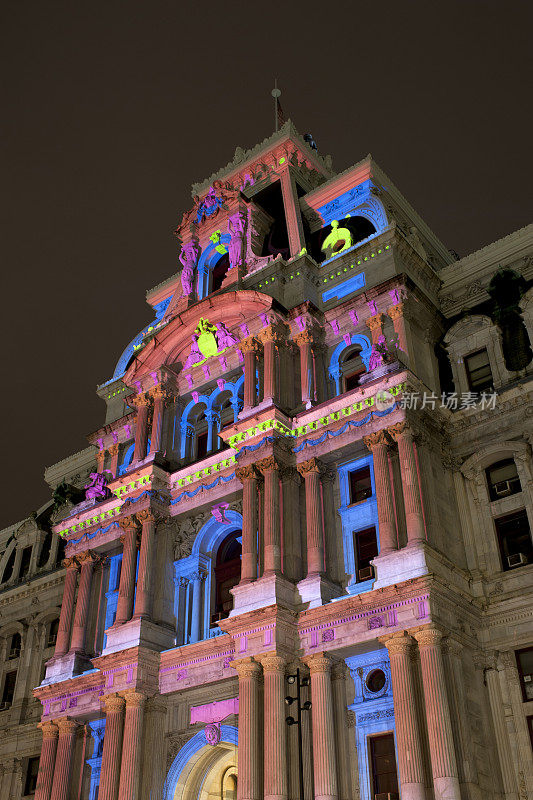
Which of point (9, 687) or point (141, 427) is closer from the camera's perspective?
point (141, 427)

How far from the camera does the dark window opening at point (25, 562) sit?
50.2 m

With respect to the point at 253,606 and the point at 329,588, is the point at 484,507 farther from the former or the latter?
the point at 253,606

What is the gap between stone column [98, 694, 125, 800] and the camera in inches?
1233

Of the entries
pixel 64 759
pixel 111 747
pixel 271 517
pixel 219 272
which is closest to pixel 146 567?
pixel 271 517

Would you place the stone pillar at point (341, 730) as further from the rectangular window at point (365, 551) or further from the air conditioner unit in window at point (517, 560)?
the air conditioner unit in window at point (517, 560)

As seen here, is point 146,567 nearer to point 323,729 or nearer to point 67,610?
point 67,610

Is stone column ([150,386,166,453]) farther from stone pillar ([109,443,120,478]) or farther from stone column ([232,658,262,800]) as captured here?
stone column ([232,658,262,800])

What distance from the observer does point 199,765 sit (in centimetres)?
3250

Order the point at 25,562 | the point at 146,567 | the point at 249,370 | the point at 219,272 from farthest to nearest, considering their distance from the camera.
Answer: the point at 25,562 → the point at 219,272 → the point at 249,370 → the point at 146,567

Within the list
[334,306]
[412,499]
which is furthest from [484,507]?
[334,306]

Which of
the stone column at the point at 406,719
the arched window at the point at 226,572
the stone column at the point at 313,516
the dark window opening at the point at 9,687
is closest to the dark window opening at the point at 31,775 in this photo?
the dark window opening at the point at 9,687

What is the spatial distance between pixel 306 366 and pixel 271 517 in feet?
24.2

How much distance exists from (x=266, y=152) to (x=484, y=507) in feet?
85.3

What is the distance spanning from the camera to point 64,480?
51.4 m
